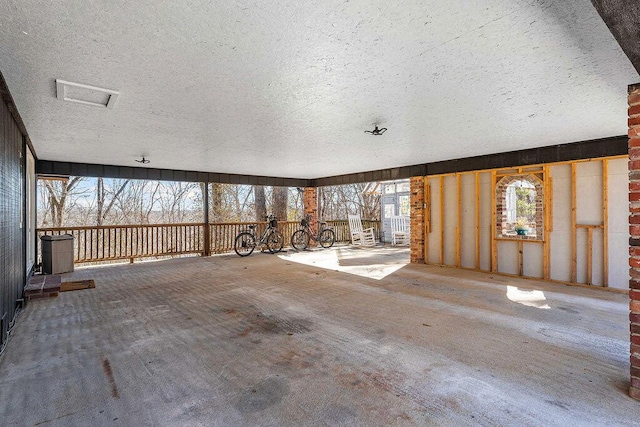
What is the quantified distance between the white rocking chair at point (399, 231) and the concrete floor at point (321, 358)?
6535mm

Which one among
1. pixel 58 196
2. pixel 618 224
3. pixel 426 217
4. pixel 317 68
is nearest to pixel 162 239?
pixel 58 196

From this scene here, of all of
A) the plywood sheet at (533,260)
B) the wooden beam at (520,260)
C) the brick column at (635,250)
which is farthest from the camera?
the wooden beam at (520,260)

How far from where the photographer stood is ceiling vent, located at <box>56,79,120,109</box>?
2.70 metres

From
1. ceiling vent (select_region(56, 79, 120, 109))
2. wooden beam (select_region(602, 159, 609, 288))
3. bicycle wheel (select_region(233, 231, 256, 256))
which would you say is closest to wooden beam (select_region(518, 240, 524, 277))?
wooden beam (select_region(602, 159, 609, 288))

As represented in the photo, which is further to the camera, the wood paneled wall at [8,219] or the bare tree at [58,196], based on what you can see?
the bare tree at [58,196]

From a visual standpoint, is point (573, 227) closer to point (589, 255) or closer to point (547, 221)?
point (547, 221)

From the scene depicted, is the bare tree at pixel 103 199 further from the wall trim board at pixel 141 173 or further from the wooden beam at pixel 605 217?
the wooden beam at pixel 605 217

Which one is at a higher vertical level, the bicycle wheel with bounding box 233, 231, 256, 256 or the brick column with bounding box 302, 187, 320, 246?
the brick column with bounding box 302, 187, 320, 246

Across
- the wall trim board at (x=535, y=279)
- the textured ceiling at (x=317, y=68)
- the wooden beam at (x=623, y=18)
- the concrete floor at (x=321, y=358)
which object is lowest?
the wall trim board at (x=535, y=279)

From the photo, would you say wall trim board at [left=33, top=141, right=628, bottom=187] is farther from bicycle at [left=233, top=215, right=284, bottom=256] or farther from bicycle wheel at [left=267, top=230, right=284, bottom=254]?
bicycle wheel at [left=267, top=230, right=284, bottom=254]

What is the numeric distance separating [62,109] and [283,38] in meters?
2.85

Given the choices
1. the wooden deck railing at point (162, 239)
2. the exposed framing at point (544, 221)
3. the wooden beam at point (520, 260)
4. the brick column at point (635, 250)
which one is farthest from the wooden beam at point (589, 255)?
the wooden deck railing at point (162, 239)

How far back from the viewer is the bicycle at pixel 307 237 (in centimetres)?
1005

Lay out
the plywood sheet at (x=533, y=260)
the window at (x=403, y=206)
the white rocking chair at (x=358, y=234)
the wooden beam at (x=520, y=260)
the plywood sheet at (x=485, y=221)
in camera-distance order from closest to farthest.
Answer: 1. the plywood sheet at (x=533, y=260)
2. the wooden beam at (x=520, y=260)
3. the plywood sheet at (x=485, y=221)
4. the white rocking chair at (x=358, y=234)
5. the window at (x=403, y=206)
